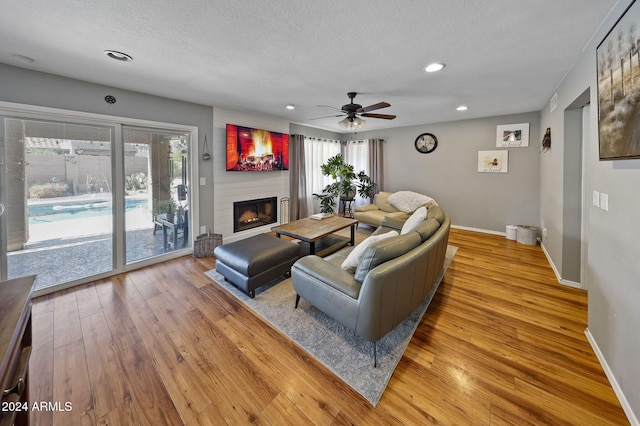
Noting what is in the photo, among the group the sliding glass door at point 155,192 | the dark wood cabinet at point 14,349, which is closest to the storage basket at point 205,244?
the sliding glass door at point 155,192

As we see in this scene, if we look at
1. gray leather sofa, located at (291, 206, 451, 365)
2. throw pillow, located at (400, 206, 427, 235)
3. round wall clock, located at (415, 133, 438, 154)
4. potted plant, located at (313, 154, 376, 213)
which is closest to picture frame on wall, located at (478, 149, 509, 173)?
round wall clock, located at (415, 133, 438, 154)

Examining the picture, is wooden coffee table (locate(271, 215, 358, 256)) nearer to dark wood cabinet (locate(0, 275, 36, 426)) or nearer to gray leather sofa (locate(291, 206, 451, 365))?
gray leather sofa (locate(291, 206, 451, 365))

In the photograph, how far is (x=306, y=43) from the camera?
2.11 meters

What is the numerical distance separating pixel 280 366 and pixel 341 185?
4.94 meters

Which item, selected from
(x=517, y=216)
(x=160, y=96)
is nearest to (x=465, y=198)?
(x=517, y=216)

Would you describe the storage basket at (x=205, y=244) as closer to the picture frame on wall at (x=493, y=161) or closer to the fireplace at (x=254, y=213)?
the fireplace at (x=254, y=213)

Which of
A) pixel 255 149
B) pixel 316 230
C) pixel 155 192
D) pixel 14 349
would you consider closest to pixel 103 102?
pixel 155 192

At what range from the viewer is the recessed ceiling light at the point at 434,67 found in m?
2.51

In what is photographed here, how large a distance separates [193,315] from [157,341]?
37 cm

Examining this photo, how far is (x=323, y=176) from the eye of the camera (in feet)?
22.2

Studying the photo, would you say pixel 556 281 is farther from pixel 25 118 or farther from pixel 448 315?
pixel 25 118

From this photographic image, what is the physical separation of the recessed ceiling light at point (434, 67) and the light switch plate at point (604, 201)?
176 cm

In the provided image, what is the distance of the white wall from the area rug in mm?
2071

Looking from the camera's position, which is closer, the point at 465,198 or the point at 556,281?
the point at 556,281
